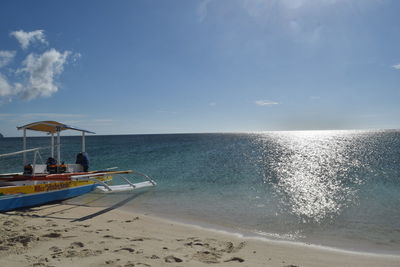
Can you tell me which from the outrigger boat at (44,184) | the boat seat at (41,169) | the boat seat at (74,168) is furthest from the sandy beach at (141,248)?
the boat seat at (41,169)

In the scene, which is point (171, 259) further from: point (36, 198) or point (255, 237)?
point (36, 198)

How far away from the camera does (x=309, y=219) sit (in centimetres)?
915

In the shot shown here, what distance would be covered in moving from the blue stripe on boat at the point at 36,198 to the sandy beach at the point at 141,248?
1.91 meters

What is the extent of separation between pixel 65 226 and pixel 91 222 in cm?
99

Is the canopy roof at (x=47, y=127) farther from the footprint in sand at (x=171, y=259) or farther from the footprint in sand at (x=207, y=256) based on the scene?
the footprint in sand at (x=207, y=256)

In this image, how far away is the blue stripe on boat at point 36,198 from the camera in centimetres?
918

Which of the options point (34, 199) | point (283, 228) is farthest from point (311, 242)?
point (34, 199)

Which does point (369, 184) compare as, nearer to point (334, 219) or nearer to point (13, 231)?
point (334, 219)

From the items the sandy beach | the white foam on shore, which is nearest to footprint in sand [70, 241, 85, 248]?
the sandy beach

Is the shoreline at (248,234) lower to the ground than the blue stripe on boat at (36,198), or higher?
lower

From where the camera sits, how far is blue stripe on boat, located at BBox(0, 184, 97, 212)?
30.1ft

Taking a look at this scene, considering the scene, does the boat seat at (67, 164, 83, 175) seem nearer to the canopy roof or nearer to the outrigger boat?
the outrigger boat

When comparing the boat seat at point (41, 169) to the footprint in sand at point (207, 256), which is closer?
the footprint in sand at point (207, 256)

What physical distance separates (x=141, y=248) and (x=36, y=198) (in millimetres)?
6923
